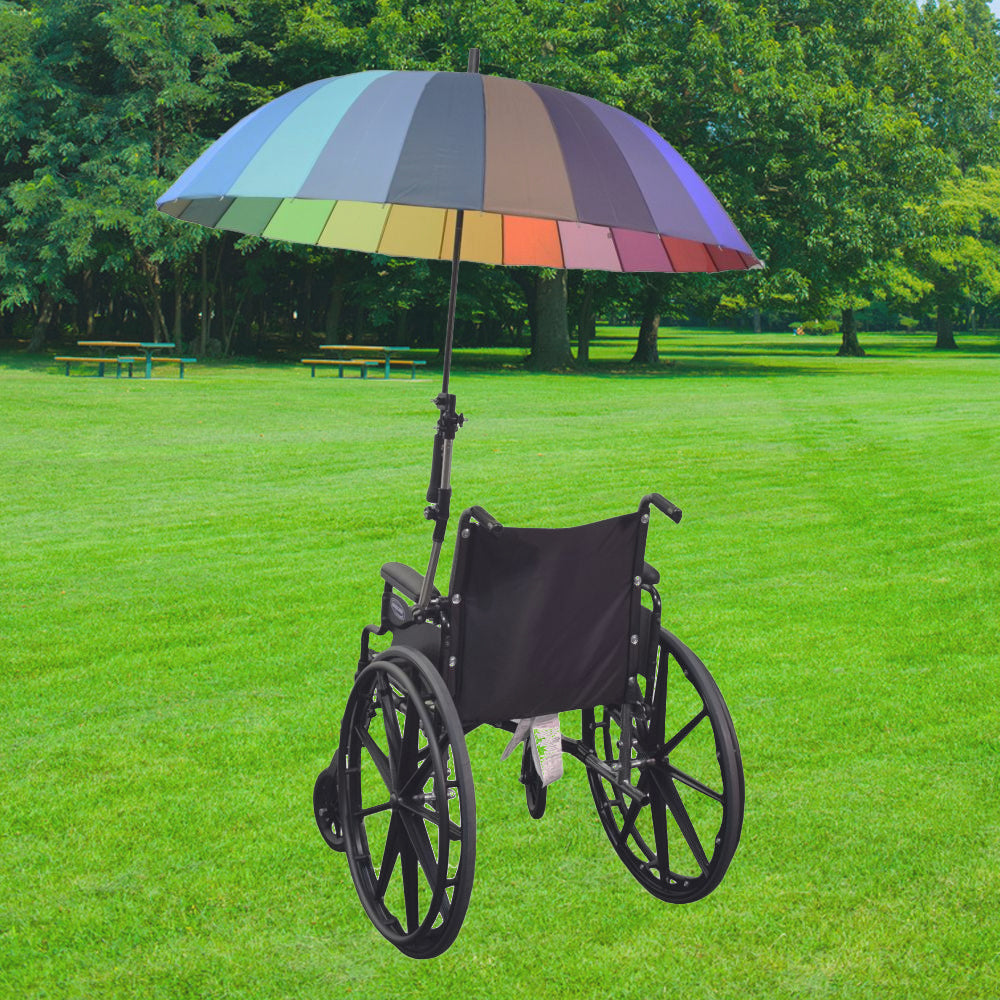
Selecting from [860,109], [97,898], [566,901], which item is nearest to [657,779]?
[566,901]

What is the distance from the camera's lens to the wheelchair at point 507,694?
3453 mm

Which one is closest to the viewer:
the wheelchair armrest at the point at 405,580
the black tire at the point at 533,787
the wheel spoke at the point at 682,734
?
the wheel spoke at the point at 682,734

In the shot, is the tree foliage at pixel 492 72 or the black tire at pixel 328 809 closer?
the black tire at pixel 328 809

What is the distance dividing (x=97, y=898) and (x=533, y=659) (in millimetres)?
1402

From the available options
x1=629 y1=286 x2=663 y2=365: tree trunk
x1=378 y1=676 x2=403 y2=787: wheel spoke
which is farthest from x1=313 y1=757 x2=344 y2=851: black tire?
x1=629 y1=286 x2=663 y2=365: tree trunk

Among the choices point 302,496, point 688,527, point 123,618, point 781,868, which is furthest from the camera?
point 302,496

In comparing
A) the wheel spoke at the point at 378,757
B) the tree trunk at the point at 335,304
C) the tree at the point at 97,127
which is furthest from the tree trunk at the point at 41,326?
the wheel spoke at the point at 378,757

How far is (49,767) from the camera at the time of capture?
15.9 ft

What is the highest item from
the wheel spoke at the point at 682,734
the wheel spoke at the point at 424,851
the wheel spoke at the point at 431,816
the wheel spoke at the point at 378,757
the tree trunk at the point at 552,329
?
the tree trunk at the point at 552,329

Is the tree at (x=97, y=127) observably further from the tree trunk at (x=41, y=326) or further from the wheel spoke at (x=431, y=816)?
the wheel spoke at (x=431, y=816)

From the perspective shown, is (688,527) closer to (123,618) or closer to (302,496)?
(302,496)

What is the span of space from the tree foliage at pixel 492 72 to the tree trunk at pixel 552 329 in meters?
0.06

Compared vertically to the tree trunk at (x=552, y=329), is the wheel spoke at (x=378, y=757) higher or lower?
lower

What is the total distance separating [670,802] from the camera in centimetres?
380
